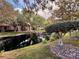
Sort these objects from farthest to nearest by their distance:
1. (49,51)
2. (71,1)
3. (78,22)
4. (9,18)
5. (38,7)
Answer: (9,18) → (71,1) → (78,22) → (49,51) → (38,7)

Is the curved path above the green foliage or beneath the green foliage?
beneath

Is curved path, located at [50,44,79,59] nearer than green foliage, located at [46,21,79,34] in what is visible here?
Yes

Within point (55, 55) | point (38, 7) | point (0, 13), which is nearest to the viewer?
point (38, 7)

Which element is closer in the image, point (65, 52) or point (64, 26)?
point (65, 52)

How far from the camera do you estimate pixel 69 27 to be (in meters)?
12.5

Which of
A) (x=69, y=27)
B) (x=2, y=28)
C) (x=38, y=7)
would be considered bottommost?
(x=2, y=28)

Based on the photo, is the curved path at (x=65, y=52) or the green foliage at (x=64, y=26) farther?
the green foliage at (x=64, y=26)

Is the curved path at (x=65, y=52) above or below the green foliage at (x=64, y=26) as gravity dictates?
below

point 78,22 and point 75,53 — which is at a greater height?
point 78,22

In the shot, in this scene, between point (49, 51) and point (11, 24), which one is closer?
point (49, 51)

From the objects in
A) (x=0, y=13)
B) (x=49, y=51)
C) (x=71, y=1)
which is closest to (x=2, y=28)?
(x=0, y=13)

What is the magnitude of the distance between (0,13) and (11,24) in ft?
30.3

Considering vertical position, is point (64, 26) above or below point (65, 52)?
above

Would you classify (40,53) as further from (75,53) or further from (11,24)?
(11,24)
